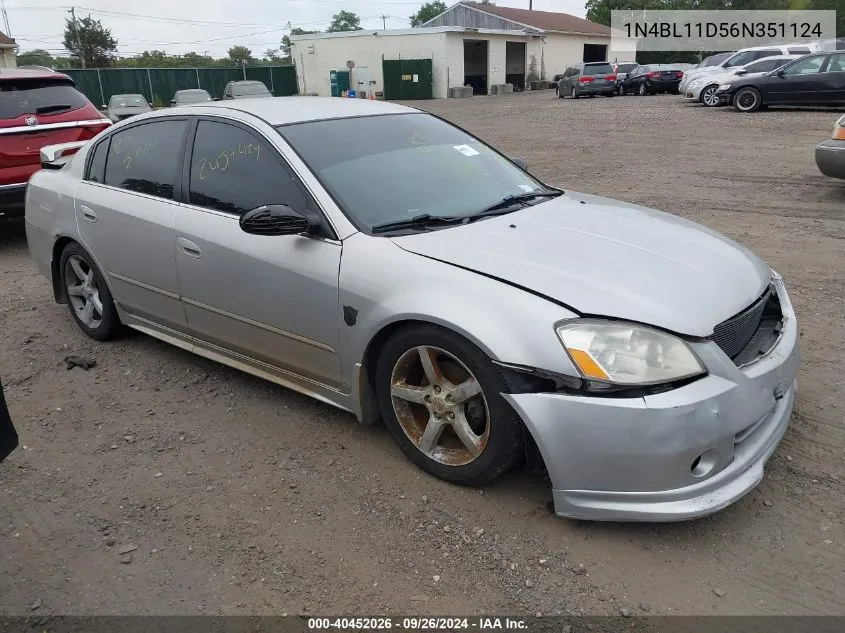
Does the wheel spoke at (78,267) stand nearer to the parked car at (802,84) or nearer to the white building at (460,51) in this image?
the parked car at (802,84)

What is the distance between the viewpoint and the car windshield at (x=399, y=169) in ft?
11.0

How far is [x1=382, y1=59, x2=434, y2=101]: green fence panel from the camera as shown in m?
40.5

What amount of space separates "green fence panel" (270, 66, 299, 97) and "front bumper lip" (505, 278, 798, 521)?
46.3m

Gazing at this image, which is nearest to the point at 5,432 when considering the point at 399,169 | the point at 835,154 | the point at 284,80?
the point at 399,169

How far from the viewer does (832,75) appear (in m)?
16.6

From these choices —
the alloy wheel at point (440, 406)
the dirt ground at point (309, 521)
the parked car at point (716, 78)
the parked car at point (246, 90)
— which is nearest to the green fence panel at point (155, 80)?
the parked car at point (246, 90)

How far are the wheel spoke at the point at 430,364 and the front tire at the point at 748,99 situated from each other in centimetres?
1830

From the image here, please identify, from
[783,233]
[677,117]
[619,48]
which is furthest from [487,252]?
[619,48]

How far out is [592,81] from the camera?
30359mm

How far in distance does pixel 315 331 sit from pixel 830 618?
2304 millimetres

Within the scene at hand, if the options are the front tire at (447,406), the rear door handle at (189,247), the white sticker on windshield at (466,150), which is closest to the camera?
the front tire at (447,406)

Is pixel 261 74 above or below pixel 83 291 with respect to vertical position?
above

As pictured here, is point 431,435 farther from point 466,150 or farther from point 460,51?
point 460,51

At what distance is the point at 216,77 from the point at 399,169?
43.4 meters
